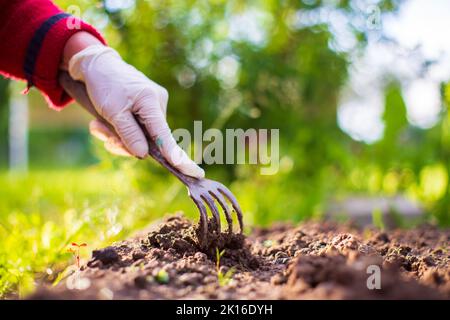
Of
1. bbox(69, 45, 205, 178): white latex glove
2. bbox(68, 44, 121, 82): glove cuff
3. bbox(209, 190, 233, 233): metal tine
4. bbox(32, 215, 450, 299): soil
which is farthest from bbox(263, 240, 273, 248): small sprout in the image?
bbox(68, 44, 121, 82): glove cuff

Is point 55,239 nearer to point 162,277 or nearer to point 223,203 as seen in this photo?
point 223,203

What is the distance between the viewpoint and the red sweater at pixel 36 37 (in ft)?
6.89

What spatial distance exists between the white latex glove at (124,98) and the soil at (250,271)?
1.15 feet

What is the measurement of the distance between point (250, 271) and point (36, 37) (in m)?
1.29

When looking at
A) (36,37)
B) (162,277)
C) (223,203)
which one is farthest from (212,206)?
(36,37)

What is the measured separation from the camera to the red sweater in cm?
210

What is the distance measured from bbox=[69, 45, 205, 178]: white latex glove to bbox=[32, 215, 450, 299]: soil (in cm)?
35

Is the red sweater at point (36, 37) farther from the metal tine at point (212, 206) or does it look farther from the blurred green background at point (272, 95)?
the blurred green background at point (272, 95)

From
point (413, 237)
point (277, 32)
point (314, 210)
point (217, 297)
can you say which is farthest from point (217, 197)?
point (277, 32)

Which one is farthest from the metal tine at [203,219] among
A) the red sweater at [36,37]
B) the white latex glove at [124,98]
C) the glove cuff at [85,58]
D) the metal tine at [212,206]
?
the red sweater at [36,37]

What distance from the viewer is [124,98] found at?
6.61 feet
